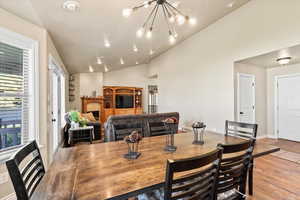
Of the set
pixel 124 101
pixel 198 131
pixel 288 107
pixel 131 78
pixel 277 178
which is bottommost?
pixel 277 178

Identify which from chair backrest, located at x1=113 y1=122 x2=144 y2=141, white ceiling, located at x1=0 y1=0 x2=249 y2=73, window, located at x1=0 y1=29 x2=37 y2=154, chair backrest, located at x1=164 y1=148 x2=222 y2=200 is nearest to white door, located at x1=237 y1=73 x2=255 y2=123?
white ceiling, located at x1=0 y1=0 x2=249 y2=73

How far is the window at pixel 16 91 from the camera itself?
201cm

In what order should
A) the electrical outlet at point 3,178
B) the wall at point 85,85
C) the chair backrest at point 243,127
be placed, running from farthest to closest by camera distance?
the wall at point 85,85 → the chair backrest at point 243,127 → the electrical outlet at point 3,178

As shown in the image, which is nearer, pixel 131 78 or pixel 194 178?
pixel 194 178

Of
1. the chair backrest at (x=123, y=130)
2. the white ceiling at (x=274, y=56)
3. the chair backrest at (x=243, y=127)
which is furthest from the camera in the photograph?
the white ceiling at (x=274, y=56)

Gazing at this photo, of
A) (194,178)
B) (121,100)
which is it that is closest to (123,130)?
(194,178)

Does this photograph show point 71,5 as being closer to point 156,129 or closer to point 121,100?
point 156,129

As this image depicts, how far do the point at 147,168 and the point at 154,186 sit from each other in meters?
0.24

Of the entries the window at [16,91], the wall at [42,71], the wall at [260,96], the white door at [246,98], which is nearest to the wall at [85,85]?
the wall at [42,71]

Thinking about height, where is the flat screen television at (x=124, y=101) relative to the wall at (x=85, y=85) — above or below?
below

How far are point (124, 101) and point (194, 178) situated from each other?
24.7ft

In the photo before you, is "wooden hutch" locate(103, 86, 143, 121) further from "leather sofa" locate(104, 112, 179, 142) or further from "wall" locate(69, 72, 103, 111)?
"leather sofa" locate(104, 112, 179, 142)

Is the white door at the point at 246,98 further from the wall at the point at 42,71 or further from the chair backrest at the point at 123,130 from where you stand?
the wall at the point at 42,71

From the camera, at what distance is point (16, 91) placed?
7.09 feet
